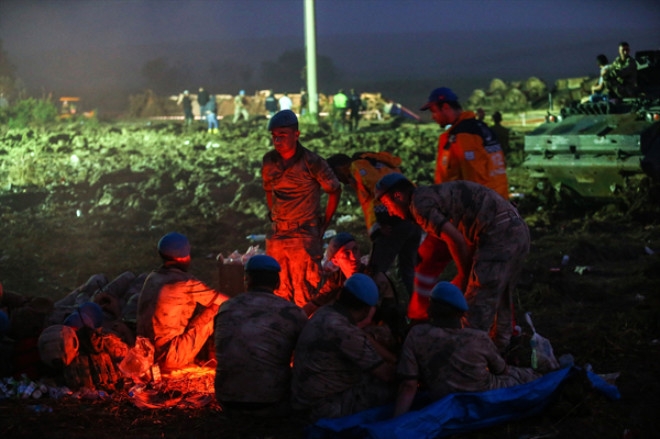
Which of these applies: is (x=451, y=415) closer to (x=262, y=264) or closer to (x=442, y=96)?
(x=262, y=264)

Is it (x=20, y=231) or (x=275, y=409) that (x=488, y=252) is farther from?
(x=20, y=231)

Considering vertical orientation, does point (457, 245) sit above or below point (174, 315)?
above

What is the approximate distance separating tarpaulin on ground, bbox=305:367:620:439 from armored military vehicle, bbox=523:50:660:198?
27.4 feet

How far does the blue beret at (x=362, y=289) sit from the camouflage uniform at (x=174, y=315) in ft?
5.73

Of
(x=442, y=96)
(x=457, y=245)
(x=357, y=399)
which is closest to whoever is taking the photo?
(x=357, y=399)

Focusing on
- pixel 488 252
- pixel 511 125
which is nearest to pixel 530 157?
pixel 488 252

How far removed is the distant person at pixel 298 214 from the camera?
26.0ft

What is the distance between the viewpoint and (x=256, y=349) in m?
5.72

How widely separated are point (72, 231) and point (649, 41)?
58023mm

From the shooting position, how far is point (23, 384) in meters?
6.57

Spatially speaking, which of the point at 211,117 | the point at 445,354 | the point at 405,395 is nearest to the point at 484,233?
the point at 445,354

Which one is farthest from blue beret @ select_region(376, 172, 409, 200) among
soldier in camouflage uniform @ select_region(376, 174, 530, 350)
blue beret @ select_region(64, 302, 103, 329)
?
blue beret @ select_region(64, 302, 103, 329)

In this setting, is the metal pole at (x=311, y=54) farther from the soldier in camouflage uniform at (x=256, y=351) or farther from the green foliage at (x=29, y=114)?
the soldier in camouflage uniform at (x=256, y=351)

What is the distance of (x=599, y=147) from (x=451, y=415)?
30.3ft
